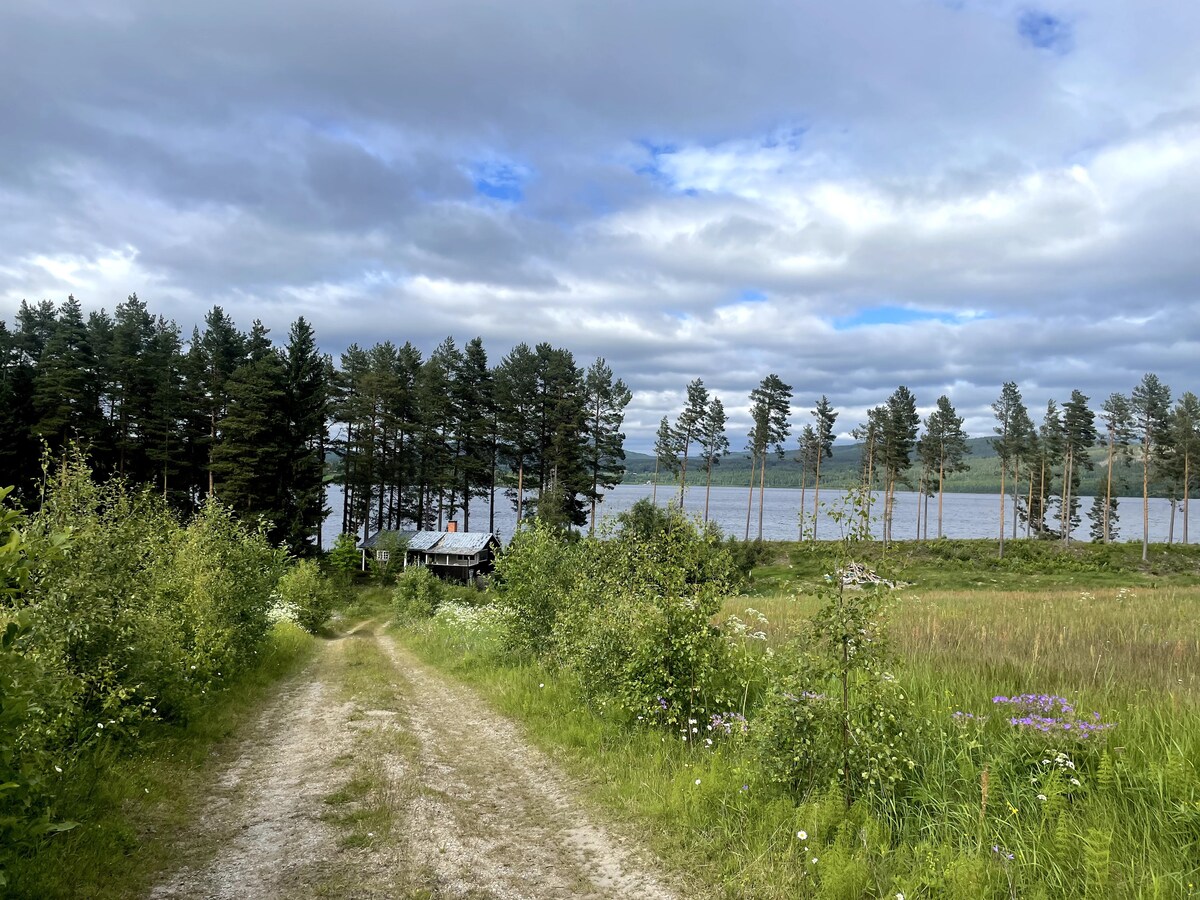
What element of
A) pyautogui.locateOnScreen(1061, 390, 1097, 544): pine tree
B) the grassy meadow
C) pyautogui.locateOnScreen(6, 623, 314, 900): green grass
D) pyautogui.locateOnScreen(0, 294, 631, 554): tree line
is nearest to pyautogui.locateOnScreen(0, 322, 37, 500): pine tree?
pyautogui.locateOnScreen(0, 294, 631, 554): tree line

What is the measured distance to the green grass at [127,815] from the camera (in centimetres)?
518

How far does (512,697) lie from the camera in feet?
40.4

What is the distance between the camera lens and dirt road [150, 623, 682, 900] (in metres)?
5.52

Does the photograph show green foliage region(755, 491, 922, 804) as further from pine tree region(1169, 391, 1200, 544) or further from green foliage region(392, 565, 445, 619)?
pine tree region(1169, 391, 1200, 544)

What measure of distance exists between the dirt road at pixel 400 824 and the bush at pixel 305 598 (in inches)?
908

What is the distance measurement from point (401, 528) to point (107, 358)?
2760 centimetres

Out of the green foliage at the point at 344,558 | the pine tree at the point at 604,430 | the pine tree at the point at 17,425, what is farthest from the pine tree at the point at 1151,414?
the pine tree at the point at 17,425

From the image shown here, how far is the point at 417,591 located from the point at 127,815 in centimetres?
3462

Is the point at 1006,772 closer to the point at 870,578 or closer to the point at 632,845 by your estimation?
the point at 870,578

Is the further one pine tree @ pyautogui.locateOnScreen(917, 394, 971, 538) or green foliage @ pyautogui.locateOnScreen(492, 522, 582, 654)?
A: pine tree @ pyautogui.locateOnScreen(917, 394, 971, 538)

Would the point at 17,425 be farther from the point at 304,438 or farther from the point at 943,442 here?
the point at 943,442

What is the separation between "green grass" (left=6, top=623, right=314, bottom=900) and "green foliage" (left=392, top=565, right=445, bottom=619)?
28.5 meters

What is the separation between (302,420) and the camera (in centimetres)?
5462

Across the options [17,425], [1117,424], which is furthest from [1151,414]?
[17,425]
